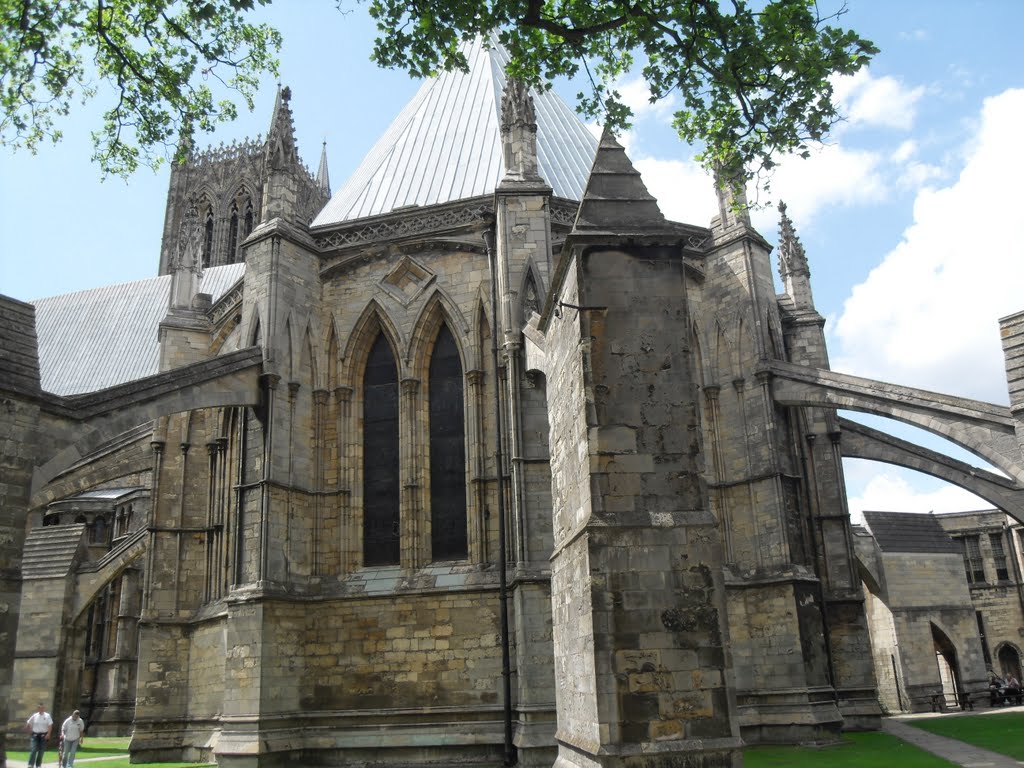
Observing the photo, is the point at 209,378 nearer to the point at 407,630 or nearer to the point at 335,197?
the point at 407,630

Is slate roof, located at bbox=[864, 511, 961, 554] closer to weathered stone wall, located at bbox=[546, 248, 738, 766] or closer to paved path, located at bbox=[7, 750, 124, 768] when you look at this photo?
paved path, located at bbox=[7, 750, 124, 768]

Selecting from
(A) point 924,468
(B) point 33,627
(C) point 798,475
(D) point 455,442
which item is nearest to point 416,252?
(D) point 455,442

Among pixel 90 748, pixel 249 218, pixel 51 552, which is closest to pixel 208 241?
pixel 249 218

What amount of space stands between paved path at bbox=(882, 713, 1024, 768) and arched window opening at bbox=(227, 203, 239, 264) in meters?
40.7

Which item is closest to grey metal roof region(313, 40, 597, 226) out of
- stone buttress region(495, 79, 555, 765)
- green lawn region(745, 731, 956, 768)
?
stone buttress region(495, 79, 555, 765)

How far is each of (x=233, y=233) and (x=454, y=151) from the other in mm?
33736

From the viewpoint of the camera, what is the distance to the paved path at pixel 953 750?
1226cm

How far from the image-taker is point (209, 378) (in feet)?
49.9

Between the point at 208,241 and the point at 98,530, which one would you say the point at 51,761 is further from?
the point at 208,241

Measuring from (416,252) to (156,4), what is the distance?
7267 mm

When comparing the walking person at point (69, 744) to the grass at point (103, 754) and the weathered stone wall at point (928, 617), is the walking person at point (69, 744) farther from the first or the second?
the weathered stone wall at point (928, 617)

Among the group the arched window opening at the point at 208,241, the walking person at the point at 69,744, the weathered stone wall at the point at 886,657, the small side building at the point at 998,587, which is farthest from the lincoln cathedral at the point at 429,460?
the arched window opening at the point at 208,241

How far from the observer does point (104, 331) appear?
38688 mm

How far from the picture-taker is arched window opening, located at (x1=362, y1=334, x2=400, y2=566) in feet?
52.9
